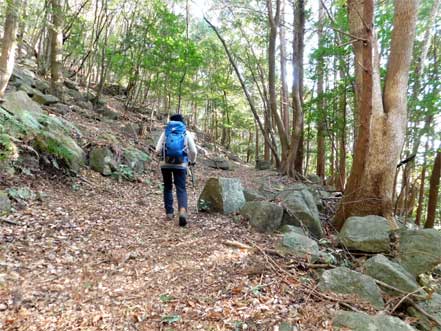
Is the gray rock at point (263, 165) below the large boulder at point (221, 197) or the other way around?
the other way around

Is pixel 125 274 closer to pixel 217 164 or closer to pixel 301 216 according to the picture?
pixel 301 216

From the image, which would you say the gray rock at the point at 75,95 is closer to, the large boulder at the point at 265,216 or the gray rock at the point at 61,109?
the gray rock at the point at 61,109

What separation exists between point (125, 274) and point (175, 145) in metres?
2.19

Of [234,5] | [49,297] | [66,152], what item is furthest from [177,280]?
[234,5]

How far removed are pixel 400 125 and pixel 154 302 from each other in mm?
4832

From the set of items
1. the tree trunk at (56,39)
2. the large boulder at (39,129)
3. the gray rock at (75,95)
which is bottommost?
the large boulder at (39,129)

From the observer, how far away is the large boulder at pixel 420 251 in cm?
401

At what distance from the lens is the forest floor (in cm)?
245

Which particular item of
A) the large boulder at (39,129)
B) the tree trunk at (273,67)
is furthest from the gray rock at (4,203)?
the tree trunk at (273,67)

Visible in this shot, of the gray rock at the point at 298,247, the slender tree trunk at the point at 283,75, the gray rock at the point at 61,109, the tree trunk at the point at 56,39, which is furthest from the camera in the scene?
the slender tree trunk at the point at 283,75

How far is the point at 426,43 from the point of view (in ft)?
26.9

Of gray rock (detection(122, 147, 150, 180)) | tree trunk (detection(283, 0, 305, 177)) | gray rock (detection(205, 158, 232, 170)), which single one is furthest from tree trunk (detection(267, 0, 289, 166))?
gray rock (detection(122, 147, 150, 180))

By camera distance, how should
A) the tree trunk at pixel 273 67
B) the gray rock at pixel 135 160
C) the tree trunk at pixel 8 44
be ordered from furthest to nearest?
the tree trunk at pixel 273 67 → the gray rock at pixel 135 160 → the tree trunk at pixel 8 44

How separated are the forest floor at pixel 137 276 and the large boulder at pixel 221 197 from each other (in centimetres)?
57
